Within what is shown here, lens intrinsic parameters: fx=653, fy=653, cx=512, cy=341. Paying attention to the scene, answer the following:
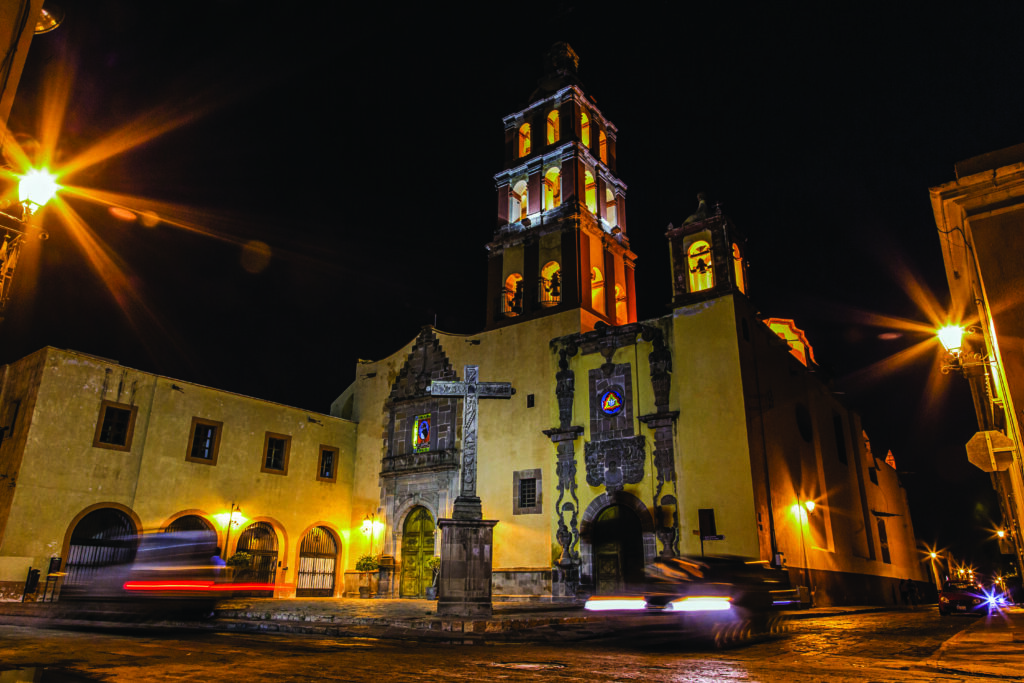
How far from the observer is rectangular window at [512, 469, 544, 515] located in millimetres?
21125

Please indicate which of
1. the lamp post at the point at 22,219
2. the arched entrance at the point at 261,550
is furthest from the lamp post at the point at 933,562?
the lamp post at the point at 22,219

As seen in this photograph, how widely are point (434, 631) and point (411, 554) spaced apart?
1420 cm

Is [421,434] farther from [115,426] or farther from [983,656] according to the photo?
[983,656]

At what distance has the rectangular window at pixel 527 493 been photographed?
21.1m

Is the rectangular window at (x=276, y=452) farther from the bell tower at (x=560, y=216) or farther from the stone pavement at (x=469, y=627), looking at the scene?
the stone pavement at (x=469, y=627)

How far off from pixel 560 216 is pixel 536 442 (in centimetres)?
850

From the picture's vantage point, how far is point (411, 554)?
23859 millimetres

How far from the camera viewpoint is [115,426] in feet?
65.3

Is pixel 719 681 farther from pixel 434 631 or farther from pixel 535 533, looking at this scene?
pixel 535 533

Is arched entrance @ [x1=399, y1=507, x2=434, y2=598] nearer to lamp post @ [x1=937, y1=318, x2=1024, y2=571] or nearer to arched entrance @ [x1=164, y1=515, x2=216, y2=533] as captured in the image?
arched entrance @ [x1=164, y1=515, x2=216, y2=533]

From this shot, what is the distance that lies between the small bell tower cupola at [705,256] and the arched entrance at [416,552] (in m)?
12.1

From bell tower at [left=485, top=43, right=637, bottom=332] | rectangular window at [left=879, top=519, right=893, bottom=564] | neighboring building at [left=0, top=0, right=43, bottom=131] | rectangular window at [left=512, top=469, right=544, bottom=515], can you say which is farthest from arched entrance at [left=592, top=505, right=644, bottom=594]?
neighboring building at [left=0, top=0, right=43, bottom=131]

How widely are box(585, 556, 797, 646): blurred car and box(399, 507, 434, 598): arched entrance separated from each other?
50.4 ft

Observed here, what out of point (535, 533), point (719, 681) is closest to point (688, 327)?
point (535, 533)
